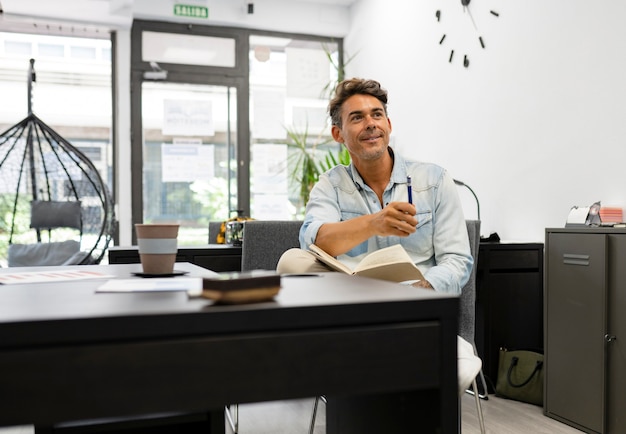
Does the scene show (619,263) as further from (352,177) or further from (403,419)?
(403,419)

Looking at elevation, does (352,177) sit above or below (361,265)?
above

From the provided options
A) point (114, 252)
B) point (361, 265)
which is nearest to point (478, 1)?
point (114, 252)

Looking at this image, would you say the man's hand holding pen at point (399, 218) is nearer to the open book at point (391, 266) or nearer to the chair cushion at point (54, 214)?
the open book at point (391, 266)

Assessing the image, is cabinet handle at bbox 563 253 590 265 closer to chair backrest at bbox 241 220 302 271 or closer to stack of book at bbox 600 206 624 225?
stack of book at bbox 600 206 624 225

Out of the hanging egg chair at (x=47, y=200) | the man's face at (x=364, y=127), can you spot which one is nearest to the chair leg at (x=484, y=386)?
the man's face at (x=364, y=127)

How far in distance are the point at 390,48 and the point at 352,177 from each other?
3.34 m

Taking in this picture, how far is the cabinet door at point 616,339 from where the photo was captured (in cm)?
234

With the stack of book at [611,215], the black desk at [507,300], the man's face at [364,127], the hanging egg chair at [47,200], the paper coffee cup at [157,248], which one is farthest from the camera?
the hanging egg chair at [47,200]

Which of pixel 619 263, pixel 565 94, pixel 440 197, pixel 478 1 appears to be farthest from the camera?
pixel 478 1

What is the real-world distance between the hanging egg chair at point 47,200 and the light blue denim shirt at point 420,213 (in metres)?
2.97

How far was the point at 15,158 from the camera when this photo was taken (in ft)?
15.8

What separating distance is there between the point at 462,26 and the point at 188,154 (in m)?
2.61

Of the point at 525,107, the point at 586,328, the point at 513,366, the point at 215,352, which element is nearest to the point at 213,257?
the point at 513,366

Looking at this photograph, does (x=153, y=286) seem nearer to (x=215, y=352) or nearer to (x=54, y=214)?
(x=215, y=352)
